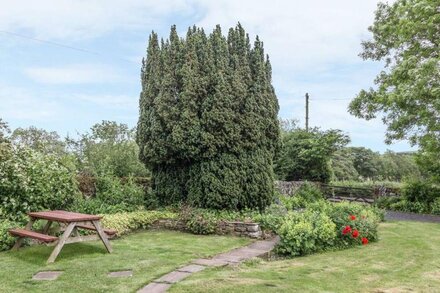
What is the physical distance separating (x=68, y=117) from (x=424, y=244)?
1006cm

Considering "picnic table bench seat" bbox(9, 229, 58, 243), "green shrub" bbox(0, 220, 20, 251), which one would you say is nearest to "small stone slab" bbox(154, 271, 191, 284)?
"picnic table bench seat" bbox(9, 229, 58, 243)

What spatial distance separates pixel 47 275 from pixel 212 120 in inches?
211

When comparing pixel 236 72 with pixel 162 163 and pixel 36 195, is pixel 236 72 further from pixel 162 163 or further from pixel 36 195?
pixel 36 195

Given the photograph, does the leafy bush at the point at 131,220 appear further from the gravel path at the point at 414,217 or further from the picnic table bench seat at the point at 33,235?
the gravel path at the point at 414,217

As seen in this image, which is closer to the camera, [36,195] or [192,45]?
[36,195]

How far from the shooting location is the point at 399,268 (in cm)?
645

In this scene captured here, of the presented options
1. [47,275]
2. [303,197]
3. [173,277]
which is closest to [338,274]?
[173,277]

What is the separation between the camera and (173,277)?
5414mm

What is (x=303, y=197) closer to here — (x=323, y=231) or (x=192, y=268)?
(x=323, y=231)

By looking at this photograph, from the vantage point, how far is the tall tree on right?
42.0 ft

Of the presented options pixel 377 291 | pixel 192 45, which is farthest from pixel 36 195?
pixel 377 291

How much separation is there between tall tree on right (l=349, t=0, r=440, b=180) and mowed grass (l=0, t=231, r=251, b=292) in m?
8.36

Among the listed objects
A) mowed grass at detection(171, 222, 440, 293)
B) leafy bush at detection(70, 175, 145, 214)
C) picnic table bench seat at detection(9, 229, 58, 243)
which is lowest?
mowed grass at detection(171, 222, 440, 293)

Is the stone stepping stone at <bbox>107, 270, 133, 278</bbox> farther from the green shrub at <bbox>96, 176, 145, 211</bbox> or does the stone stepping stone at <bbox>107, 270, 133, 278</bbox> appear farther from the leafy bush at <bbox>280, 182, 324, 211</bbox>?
the leafy bush at <bbox>280, 182, 324, 211</bbox>
